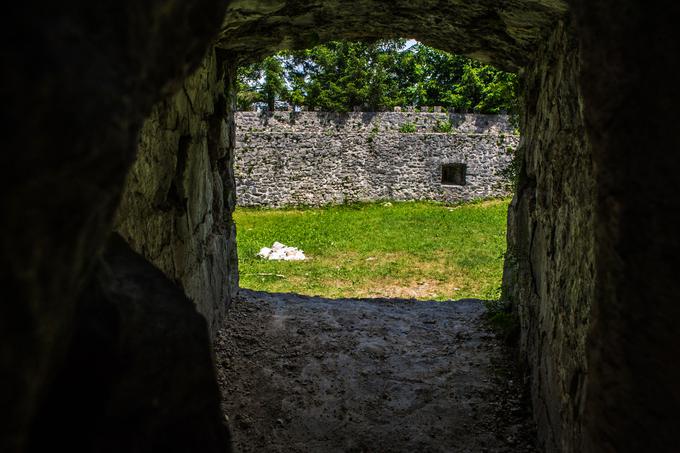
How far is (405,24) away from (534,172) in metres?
1.68

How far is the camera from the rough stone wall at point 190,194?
3268 millimetres

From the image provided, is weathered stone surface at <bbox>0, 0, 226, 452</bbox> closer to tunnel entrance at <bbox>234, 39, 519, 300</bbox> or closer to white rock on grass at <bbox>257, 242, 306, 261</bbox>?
tunnel entrance at <bbox>234, 39, 519, 300</bbox>

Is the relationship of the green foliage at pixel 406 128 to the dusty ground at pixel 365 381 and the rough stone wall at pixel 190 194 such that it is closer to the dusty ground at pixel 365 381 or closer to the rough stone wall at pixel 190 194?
the dusty ground at pixel 365 381

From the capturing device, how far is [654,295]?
75.9 inches

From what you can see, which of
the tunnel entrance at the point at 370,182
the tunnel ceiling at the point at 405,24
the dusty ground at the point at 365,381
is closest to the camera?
the tunnel ceiling at the point at 405,24

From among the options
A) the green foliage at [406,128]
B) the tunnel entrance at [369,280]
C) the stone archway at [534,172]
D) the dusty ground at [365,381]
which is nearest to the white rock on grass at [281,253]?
the tunnel entrance at [369,280]

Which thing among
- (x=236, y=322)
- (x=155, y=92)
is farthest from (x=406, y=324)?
(x=155, y=92)

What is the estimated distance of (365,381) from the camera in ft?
16.7

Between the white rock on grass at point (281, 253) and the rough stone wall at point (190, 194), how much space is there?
406 cm

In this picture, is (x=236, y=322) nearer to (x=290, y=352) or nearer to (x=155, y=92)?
(x=290, y=352)

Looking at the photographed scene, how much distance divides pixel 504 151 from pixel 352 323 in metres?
14.5

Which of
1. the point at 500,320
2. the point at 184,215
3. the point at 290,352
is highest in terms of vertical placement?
the point at 184,215

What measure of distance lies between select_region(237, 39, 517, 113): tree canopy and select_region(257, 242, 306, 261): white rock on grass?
47.8ft

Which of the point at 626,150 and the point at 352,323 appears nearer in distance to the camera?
the point at 626,150
